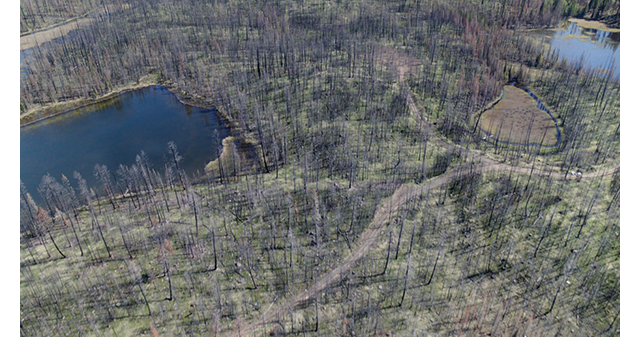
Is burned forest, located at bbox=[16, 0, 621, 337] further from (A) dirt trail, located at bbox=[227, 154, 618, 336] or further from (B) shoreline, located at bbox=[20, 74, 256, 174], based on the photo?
(B) shoreline, located at bbox=[20, 74, 256, 174]

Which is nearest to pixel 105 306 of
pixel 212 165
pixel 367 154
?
pixel 212 165

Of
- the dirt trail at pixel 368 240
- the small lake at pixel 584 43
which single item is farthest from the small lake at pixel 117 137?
the small lake at pixel 584 43

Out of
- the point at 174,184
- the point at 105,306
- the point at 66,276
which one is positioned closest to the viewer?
the point at 105,306

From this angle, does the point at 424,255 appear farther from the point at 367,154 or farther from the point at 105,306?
the point at 105,306

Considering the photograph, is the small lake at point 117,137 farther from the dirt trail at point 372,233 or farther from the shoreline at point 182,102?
the dirt trail at point 372,233

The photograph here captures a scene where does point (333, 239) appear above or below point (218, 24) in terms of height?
below

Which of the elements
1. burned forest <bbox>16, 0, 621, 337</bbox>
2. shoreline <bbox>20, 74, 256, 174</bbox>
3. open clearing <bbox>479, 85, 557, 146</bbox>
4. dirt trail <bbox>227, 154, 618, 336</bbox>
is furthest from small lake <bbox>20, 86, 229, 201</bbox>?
open clearing <bbox>479, 85, 557, 146</bbox>
